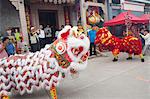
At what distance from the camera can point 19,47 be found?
9891 millimetres

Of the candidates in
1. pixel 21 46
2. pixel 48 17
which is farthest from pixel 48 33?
pixel 21 46

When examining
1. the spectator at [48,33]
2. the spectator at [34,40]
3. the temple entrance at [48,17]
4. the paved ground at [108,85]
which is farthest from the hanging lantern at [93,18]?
the paved ground at [108,85]

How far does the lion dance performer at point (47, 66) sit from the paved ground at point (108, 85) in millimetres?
567

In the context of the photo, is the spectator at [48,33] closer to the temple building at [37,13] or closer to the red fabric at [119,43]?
the temple building at [37,13]

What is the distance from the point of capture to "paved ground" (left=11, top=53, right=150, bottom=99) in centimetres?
527

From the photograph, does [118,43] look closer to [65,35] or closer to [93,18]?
[65,35]

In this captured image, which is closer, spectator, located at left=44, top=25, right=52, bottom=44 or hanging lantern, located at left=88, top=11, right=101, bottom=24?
spectator, located at left=44, top=25, right=52, bottom=44

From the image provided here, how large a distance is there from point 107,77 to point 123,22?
6.70m

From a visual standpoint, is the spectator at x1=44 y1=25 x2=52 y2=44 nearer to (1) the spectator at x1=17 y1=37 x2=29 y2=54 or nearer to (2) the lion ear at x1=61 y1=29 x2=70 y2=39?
(1) the spectator at x1=17 y1=37 x2=29 y2=54

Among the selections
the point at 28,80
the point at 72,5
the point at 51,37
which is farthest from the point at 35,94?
the point at 72,5

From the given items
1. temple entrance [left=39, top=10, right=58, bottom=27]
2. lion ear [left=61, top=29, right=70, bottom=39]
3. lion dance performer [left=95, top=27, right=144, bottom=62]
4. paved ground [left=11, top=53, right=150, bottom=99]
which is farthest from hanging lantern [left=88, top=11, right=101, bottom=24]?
lion ear [left=61, top=29, right=70, bottom=39]

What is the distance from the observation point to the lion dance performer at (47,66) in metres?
4.92

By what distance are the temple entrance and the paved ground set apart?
20.2 feet

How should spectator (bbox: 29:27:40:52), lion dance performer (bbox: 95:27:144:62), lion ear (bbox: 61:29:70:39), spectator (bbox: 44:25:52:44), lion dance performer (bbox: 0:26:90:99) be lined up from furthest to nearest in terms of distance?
spectator (bbox: 44:25:52:44) < spectator (bbox: 29:27:40:52) < lion dance performer (bbox: 95:27:144:62) < lion ear (bbox: 61:29:70:39) < lion dance performer (bbox: 0:26:90:99)
